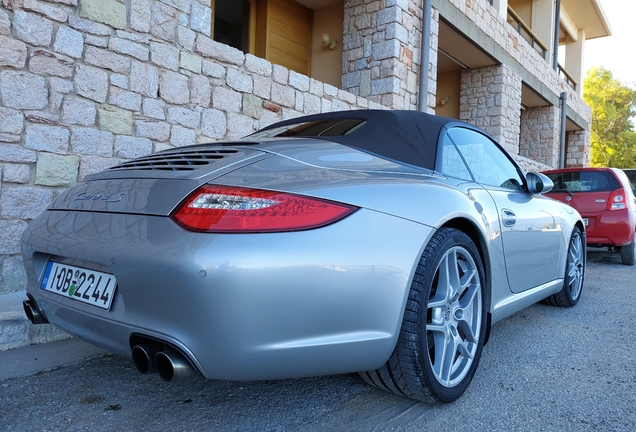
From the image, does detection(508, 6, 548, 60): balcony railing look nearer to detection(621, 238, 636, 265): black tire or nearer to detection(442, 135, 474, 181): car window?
detection(621, 238, 636, 265): black tire

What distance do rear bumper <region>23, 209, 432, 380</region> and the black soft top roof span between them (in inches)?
21.1

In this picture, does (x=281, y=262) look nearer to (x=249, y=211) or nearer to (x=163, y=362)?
(x=249, y=211)

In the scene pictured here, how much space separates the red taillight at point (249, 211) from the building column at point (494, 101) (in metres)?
10.6

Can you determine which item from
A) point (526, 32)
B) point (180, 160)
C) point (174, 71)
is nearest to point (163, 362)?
point (180, 160)

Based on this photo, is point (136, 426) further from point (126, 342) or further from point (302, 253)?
point (302, 253)

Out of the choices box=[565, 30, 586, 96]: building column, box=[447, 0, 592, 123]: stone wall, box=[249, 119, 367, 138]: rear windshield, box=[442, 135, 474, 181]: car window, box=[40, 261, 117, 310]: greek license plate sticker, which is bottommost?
box=[40, 261, 117, 310]: greek license plate sticker

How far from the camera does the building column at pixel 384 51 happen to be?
23.8ft

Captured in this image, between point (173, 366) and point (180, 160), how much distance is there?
2.66 feet

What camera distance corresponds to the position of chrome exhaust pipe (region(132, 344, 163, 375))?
149cm

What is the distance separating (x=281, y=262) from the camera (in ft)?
4.70

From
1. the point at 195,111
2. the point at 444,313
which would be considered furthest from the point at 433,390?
the point at 195,111

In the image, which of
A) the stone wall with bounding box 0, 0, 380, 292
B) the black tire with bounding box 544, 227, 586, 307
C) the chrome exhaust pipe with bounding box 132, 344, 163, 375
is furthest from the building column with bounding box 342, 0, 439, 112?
the chrome exhaust pipe with bounding box 132, 344, 163, 375

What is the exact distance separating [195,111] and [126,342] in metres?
3.47

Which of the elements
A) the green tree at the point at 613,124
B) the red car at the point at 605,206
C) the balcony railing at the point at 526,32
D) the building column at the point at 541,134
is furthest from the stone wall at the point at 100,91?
the green tree at the point at 613,124
